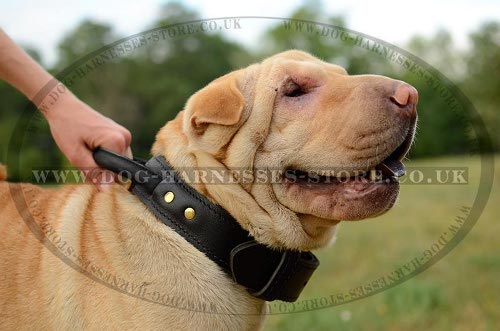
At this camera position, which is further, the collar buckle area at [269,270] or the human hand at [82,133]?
the human hand at [82,133]

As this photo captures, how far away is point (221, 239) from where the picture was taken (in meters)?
2.71

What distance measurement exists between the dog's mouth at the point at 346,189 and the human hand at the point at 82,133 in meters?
1.23

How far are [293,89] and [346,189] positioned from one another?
0.62 metres

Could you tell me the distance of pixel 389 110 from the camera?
2.76m

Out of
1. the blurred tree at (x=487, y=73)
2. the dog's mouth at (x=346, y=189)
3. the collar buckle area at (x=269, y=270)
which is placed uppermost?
the dog's mouth at (x=346, y=189)

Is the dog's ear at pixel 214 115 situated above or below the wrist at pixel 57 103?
above

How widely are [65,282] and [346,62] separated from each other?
1581 inches

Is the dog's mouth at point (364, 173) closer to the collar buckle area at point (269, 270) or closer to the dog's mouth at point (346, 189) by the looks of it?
the dog's mouth at point (346, 189)

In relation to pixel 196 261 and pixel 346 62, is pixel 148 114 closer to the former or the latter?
pixel 346 62

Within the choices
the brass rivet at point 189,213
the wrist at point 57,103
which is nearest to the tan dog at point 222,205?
the brass rivet at point 189,213

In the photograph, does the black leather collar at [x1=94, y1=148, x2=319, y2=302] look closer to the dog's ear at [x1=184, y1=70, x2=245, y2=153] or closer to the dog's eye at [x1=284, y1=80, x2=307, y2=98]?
the dog's ear at [x1=184, y1=70, x2=245, y2=153]

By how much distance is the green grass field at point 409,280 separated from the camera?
4.91 metres

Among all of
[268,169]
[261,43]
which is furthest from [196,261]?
[261,43]

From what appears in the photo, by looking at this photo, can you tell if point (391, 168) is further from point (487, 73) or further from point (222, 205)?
point (487, 73)
